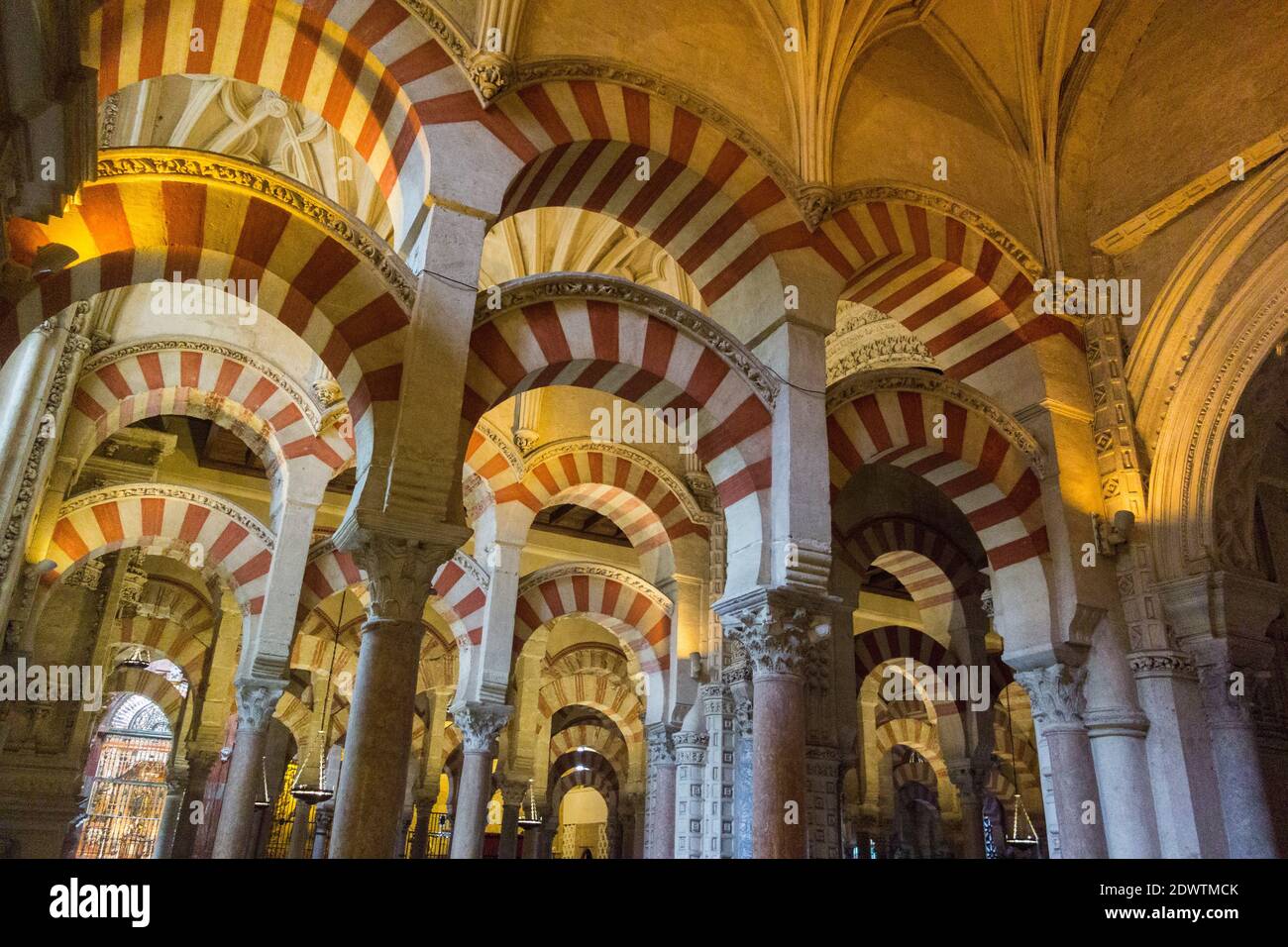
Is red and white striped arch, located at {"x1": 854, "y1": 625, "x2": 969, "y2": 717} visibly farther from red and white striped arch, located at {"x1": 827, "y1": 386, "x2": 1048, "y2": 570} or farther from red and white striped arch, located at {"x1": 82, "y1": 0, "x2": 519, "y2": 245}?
red and white striped arch, located at {"x1": 82, "y1": 0, "x2": 519, "y2": 245}

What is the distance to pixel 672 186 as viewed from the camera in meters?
6.54

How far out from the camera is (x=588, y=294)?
560 centimetres

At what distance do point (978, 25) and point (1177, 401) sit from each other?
11.9 feet

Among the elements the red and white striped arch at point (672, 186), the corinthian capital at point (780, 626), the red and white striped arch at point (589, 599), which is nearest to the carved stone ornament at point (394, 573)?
the corinthian capital at point (780, 626)

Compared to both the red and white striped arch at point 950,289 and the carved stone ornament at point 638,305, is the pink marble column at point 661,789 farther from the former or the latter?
the red and white striped arch at point 950,289

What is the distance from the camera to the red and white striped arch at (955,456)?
658cm

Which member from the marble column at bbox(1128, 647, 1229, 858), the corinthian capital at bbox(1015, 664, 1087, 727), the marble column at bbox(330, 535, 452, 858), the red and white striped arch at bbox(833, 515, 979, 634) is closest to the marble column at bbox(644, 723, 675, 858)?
the red and white striped arch at bbox(833, 515, 979, 634)

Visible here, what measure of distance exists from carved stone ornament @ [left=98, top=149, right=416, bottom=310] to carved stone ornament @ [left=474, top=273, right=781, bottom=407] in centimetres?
49

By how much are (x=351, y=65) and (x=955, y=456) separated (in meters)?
4.86

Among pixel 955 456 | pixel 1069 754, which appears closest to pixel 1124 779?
pixel 1069 754

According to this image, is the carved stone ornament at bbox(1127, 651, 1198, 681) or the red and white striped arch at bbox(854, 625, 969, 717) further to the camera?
the red and white striped arch at bbox(854, 625, 969, 717)

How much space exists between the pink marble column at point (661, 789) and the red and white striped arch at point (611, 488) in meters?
1.75

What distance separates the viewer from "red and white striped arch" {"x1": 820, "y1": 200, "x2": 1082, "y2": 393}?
692cm
